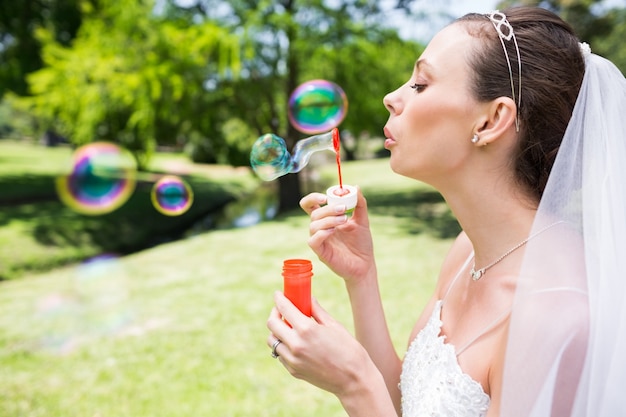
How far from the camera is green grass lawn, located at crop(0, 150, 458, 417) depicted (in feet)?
11.6

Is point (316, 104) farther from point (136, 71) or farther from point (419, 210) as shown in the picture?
point (136, 71)

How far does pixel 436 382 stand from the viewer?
52.8 inches

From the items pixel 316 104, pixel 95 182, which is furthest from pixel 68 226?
pixel 316 104

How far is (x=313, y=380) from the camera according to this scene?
114 cm

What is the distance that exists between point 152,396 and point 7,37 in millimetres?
14811

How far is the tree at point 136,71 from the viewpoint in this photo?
419 inches

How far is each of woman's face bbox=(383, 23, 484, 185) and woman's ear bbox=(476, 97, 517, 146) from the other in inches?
0.8

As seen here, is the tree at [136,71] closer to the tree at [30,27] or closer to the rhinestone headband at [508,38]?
the tree at [30,27]

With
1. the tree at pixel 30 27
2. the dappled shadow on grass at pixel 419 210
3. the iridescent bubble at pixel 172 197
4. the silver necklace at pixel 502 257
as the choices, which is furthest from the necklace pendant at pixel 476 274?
the tree at pixel 30 27

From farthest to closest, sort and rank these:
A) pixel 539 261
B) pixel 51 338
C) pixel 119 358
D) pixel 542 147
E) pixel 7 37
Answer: pixel 7 37
pixel 51 338
pixel 119 358
pixel 542 147
pixel 539 261

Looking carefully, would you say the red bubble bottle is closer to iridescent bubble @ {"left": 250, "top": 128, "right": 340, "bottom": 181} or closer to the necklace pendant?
the necklace pendant

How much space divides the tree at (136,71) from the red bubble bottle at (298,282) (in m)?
9.85

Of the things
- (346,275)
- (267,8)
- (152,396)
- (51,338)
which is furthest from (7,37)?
(346,275)

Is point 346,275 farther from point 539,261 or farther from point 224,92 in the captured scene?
point 224,92
